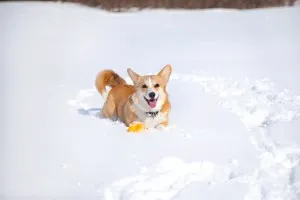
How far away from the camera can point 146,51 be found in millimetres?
8695

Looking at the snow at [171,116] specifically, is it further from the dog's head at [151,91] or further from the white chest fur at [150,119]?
the dog's head at [151,91]

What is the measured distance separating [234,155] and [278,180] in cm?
57

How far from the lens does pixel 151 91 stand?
4387 mm

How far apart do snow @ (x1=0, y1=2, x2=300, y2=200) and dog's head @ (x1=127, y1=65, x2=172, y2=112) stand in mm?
294

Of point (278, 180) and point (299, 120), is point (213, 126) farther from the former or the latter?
point (278, 180)

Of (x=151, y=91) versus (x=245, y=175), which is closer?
(x=245, y=175)

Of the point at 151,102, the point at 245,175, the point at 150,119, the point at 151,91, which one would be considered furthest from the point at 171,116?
the point at 245,175

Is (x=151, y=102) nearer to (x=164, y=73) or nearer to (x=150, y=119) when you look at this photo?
(x=150, y=119)

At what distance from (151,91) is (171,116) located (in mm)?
691

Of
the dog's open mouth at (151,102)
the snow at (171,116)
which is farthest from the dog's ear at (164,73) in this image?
the snow at (171,116)

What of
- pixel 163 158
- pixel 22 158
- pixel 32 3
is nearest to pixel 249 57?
pixel 163 158

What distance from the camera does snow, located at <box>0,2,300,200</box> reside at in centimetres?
335

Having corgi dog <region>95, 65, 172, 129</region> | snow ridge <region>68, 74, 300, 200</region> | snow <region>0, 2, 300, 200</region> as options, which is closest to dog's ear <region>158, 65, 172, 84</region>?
corgi dog <region>95, 65, 172, 129</region>

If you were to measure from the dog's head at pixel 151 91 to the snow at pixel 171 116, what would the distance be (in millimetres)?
294
